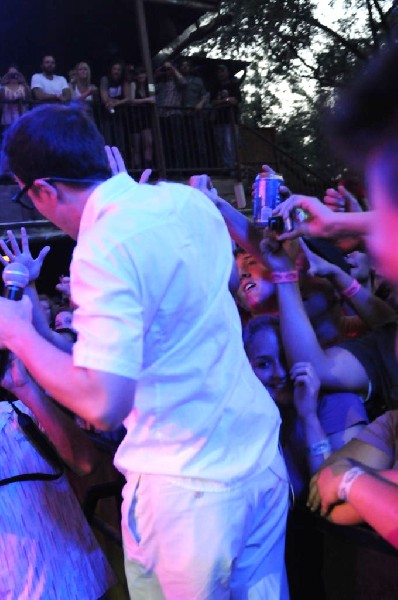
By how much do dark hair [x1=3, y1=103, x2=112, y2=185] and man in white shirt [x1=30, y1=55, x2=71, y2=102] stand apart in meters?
7.44

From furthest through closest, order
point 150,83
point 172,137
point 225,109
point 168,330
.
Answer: point 225,109, point 172,137, point 150,83, point 168,330

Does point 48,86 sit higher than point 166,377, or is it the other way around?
point 48,86

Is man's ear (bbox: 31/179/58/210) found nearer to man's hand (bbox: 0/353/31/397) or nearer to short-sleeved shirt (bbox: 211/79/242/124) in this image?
man's hand (bbox: 0/353/31/397)

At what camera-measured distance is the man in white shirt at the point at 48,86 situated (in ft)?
28.6

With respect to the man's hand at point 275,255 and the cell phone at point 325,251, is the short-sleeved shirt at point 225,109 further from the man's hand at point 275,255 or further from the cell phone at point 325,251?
the man's hand at point 275,255

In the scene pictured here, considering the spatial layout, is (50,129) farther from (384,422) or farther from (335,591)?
(335,591)

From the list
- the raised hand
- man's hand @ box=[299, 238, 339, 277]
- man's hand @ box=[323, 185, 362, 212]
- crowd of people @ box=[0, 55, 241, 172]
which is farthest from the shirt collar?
crowd of people @ box=[0, 55, 241, 172]

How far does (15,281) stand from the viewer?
1849 mm

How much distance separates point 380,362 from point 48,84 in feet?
26.4

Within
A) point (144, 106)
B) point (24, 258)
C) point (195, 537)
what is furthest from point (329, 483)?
point (144, 106)

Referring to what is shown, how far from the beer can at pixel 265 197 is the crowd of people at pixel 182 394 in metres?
0.12

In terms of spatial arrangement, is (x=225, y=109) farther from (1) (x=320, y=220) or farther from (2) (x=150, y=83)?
(1) (x=320, y=220)

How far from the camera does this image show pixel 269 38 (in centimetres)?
1727

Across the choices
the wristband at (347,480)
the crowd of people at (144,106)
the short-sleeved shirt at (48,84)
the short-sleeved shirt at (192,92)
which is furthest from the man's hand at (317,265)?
the short-sleeved shirt at (192,92)
